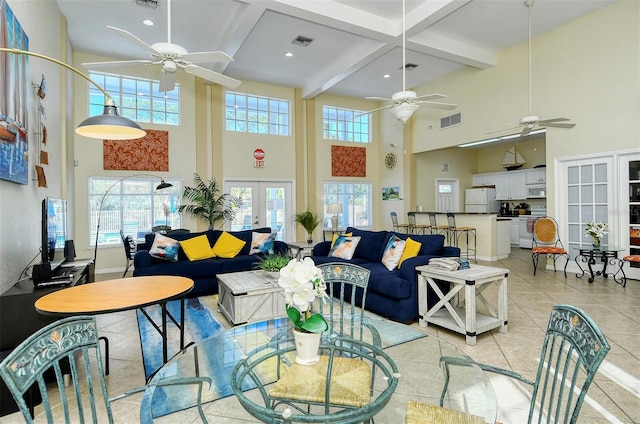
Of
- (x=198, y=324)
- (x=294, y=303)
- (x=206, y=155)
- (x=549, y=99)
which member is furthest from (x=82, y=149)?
(x=549, y=99)

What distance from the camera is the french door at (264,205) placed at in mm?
7996

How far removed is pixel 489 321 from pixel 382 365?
7.01 feet

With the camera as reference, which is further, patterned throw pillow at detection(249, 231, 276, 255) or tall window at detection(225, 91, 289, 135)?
tall window at detection(225, 91, 289, 135)

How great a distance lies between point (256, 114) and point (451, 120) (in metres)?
4.60

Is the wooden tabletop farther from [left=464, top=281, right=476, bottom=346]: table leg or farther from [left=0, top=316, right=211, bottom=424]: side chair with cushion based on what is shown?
[left=464, top=281, right=476, bottom=346]: table leg

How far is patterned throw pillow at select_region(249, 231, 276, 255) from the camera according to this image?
5.39 metres

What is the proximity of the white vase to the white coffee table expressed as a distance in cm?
207

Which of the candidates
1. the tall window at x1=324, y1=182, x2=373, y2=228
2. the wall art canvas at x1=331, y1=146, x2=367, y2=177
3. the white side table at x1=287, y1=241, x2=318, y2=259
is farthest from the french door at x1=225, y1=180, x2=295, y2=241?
the white side table at x1=287, y1=241, x2=318, y2=259

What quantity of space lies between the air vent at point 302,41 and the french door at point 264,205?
10.7 ft

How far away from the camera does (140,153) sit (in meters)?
6.87

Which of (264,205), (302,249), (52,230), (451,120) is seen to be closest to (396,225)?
(451,120)

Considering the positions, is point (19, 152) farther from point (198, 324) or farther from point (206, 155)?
Answer: point (206, 155)

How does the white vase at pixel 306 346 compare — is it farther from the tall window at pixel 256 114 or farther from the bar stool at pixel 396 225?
the bar stool at pixel 396 225

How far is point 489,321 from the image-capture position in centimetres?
323
